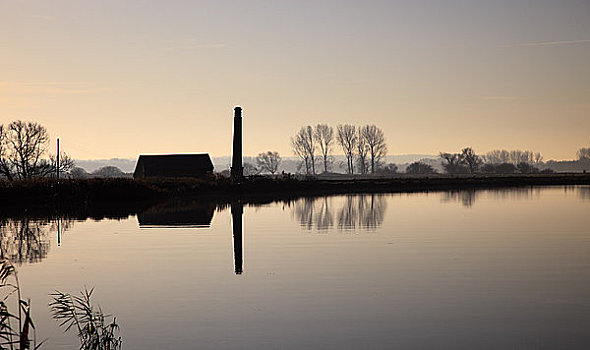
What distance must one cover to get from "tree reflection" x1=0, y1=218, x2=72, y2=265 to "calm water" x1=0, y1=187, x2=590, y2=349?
85mm

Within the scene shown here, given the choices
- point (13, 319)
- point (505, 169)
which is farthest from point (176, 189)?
point (505, 169)

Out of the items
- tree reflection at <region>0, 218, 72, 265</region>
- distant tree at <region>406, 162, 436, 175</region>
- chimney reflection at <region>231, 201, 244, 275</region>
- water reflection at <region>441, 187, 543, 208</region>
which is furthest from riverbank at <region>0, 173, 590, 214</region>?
distant tree at <region>406, 162, 436, 175</region>

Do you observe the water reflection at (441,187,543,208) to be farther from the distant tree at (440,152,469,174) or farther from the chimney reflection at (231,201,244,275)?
the distant tree at (440,152,469,174)

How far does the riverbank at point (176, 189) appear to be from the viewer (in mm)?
47844

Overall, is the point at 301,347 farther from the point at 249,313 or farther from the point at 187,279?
the point at 187,279

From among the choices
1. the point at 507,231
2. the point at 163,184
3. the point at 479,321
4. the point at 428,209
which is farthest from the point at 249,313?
the point at 163,184

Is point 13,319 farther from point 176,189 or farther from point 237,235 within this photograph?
point 176,189

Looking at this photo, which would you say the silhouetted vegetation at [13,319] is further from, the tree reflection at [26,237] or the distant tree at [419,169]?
the distant tree at [419,169]

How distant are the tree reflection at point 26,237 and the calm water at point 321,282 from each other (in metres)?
0.09

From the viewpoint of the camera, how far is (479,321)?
1209 centimetres

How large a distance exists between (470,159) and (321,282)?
151 meters

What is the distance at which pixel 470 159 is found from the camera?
162 m

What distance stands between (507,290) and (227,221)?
2170 cm

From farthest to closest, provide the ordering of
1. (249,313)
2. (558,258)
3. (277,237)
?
1. (277,237)
2. (558,258)
3. (249,313)
